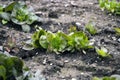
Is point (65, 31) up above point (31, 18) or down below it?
below

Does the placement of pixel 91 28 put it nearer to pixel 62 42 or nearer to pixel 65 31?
pixel 65 31

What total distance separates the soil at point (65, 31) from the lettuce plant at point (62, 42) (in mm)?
58

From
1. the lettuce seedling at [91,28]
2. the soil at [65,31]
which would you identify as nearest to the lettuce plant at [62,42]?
the soil at [65,31]

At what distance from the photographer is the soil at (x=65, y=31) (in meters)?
2.87

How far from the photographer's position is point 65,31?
11.7 feet

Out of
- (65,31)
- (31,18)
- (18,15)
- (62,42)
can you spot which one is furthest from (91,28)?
(18,15)

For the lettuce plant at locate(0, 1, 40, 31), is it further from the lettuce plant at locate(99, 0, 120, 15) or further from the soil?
the lettuce plant at locate(99, 0, 120, 15)

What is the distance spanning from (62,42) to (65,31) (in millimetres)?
500

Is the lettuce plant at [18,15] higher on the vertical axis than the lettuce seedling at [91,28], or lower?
higher

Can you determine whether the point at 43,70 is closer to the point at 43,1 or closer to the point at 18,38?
the point at 18,38

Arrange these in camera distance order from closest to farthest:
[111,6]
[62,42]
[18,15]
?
1. [62,42]
2. [18,15]
3. [111,6]

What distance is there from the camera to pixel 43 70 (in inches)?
112

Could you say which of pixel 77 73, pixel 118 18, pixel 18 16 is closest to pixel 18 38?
pixel 18 16

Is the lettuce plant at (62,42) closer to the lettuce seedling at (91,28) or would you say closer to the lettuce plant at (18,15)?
the lettuce seedling at (91,28)
